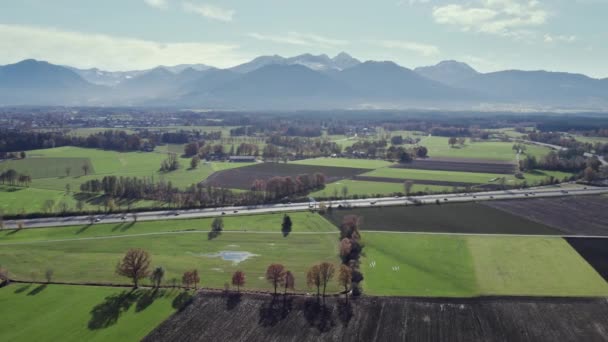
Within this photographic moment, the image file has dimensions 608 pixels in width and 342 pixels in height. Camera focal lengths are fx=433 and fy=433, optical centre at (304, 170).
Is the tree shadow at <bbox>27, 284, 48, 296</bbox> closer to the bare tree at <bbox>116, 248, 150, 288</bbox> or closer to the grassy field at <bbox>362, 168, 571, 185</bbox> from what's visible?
the bare tree at <bbox>116, 248, 150, 288</bbox>

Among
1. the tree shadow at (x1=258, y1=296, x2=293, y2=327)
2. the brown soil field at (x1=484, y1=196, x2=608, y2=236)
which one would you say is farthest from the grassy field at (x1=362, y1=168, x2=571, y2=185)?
the tree shadow at (x1=258, y1=296, x2=293, y2=327)

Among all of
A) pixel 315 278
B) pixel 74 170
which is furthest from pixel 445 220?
pixel 74 170

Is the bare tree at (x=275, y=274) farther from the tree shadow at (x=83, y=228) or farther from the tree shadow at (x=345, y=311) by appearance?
the tree shadow at (x=83, y=228)

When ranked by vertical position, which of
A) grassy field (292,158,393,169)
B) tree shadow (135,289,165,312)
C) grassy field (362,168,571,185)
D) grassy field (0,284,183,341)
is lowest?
grassy field (0,284,183,341)

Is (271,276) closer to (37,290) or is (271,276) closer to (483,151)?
(37,290)

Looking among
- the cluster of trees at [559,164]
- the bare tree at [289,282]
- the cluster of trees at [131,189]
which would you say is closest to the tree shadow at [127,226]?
Result: the cluster of trees at [131,189]
